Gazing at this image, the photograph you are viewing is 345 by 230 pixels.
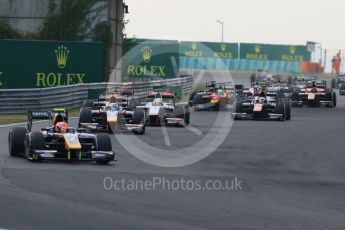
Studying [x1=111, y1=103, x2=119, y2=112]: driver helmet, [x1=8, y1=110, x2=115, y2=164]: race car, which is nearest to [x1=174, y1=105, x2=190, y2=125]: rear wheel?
[x1=111, y1=103, x2=119, y2=112]: driver helmet

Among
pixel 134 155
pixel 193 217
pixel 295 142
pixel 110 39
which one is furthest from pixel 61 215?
pixel 110 39

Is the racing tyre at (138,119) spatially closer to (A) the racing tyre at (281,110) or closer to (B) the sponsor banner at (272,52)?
(A) the racing tyre at (281,110)

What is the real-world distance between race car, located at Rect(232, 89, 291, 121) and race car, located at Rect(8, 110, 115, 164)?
1713cm

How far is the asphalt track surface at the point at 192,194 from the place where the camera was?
36.9ft

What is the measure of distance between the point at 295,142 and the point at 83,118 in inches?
230

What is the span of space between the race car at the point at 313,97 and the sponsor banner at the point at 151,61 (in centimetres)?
1487

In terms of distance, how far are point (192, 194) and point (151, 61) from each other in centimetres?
5277

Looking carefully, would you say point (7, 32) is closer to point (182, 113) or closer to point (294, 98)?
point (294, 98)

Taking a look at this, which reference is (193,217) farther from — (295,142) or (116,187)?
(295,142)

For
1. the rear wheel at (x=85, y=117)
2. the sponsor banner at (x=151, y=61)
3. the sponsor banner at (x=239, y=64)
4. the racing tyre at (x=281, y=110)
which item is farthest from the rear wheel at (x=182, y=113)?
the sponsor banner at (x=239, y=64)

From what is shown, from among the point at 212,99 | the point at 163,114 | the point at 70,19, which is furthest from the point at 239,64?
the point at 163,114

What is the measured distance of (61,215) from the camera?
1134cm

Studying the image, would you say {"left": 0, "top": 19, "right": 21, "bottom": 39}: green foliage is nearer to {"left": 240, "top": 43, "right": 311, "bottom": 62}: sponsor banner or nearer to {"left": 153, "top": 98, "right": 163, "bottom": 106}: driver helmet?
{"left": 153, "top": 98, "right": 163, "bottom": 106}: driver helmet

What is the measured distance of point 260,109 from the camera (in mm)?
36438
